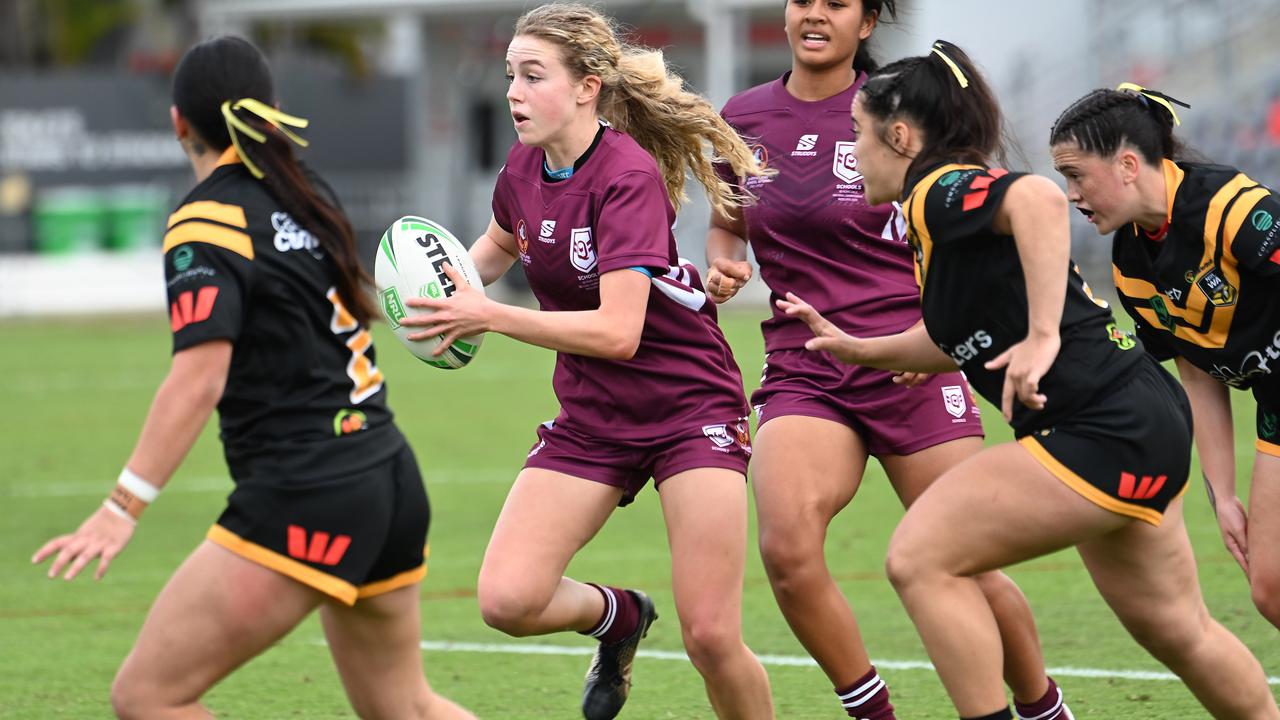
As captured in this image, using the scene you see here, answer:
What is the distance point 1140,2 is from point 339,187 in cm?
1376

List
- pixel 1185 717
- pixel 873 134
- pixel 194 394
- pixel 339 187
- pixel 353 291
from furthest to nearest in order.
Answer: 1. pixel 339 187
2. pixel 1185 717
3. pixel 873 134
4. pixel 353 291
5. pixel 194 394

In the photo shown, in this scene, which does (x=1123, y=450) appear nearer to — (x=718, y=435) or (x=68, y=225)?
(x=718, y=435)

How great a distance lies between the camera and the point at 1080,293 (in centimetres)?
462

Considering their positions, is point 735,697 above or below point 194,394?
below

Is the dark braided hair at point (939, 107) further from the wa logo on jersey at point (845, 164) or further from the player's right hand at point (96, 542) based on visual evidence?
the player's right hand at point (96, 542)

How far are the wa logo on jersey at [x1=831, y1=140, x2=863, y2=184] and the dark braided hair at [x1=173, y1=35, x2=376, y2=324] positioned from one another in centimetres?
199

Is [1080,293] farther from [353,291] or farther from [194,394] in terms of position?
[194,394]

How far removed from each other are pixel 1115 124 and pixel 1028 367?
89 centimetres

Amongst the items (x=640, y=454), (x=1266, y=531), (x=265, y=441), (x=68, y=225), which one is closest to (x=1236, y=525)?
(x=1266, y=531)

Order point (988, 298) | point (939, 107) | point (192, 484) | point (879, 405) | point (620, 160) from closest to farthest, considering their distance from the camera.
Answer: point (988, 298), point (939, 107), point (620, 160), point (879, 405), point (192, 484)

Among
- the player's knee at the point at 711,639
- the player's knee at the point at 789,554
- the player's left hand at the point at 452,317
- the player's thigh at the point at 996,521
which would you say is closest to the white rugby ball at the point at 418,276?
the player's left hand at the point at 452,317

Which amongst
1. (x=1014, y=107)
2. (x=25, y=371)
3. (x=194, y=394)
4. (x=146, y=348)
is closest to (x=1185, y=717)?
(x=194, y=394)

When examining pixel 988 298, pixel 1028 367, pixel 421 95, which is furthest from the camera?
pixel 421 95

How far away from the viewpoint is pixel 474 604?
8.12 meters
